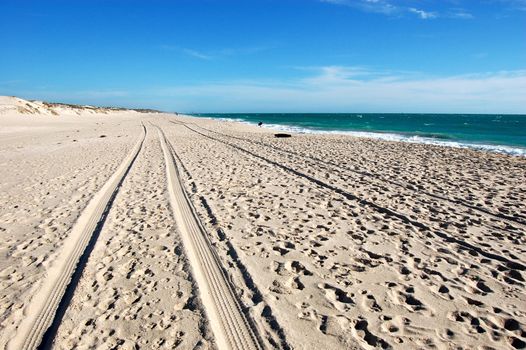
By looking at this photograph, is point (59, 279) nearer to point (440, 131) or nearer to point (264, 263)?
point (264, 263)

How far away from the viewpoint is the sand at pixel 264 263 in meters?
3.44

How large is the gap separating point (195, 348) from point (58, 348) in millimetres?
1338

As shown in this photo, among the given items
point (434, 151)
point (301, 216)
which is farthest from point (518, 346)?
point (434, 151)

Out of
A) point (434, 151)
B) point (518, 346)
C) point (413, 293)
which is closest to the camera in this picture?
point (518, 346)

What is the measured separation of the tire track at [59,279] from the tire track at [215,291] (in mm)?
1625

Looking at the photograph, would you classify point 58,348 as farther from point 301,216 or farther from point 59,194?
point 59,194

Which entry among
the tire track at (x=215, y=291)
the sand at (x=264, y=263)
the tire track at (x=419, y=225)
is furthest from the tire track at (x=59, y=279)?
the tire track at (x=419, y=225)

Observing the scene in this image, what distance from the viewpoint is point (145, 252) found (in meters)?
5.34

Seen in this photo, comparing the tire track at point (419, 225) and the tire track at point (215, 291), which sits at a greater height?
the tire track at point (419, 225)

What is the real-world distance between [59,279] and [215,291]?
2244 millimetres

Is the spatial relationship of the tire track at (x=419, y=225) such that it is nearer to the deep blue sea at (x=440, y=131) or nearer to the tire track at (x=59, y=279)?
the tire track at (x=59, y=279)

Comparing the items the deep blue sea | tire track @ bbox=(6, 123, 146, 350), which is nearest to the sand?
tire track @ bbox=(6, 123, 146, 350)

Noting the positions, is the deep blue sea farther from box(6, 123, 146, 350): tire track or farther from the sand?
box(6, 123, 146, 350): tire track

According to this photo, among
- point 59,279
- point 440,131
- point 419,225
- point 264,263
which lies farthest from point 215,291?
point 440,131
